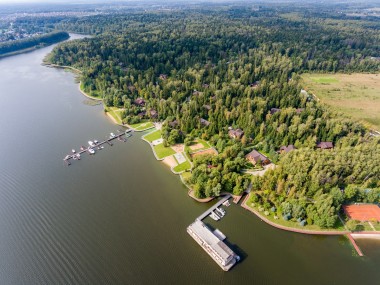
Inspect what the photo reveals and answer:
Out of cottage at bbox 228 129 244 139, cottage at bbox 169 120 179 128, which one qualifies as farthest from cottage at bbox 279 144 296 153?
cottage at bbox 169 120 179 128

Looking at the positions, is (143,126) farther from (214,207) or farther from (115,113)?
(214,207)

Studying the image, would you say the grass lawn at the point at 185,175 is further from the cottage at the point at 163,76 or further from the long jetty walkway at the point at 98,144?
the cottage at the point at 163,76

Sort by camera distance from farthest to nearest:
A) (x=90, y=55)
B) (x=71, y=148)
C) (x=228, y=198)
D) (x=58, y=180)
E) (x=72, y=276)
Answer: (x=90, y=55), (x=71, y=148), (x=58, y=180), (x=228, y=198), (x=72, y=276)

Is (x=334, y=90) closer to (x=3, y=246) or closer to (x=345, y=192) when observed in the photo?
(x=345, y=192)

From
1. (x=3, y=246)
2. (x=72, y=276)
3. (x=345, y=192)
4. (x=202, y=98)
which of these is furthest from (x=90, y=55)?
(x=345, y=192)

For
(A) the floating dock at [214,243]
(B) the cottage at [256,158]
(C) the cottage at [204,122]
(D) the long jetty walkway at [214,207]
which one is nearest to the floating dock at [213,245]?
(A) the floating dock at [214,243]

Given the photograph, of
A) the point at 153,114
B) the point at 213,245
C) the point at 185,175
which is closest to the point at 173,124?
the point at 153,114

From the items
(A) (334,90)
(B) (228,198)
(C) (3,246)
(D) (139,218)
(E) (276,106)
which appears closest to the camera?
(C) (3,246)
